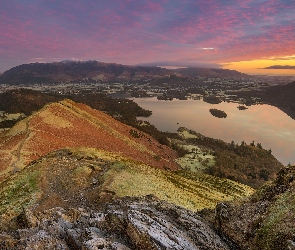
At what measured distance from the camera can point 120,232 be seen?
14.3 metres

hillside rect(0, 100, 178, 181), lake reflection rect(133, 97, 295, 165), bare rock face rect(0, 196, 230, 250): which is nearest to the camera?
bare rock face rect(0, 196, 230, 250)

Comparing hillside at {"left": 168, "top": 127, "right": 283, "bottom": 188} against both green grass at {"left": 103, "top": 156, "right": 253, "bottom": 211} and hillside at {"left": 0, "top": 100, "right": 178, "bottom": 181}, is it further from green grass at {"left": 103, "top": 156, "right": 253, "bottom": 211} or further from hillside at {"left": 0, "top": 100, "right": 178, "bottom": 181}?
green grass at {"left": 103, "top": 156, "right": 253, "bottom": 211}

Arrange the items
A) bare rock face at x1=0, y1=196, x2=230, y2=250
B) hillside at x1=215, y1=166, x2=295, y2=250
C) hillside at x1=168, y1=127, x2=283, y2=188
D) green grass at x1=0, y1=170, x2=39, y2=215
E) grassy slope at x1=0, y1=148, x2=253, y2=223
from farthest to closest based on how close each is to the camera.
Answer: hillside at x1=168, y1=127, x2=283, y2=188, grassy slope at x1=0, y1=148, x2=253, y2=223, green grass at x1=0, y1=170, x2=39, y2=215, bare rock face at x1=0, y1=196, x2=230, y2=250, hillside at x1=215, y1=166, x2=295, y2=250

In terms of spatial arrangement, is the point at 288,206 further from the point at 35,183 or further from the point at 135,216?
the point at 35,183

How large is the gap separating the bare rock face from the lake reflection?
82.9m

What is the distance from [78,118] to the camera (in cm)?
7469

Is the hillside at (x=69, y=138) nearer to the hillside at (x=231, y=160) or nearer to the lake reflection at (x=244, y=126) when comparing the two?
the hillside at (x=231, y=160)

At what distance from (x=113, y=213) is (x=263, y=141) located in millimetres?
103402

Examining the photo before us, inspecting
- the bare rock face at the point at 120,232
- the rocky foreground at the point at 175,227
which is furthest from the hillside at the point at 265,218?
the bare rock face at the point at 120,232

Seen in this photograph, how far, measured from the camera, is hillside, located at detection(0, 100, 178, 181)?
48491 mm

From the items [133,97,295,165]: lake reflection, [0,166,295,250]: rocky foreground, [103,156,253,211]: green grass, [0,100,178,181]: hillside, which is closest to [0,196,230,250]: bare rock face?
[0,166,295,250]: rocky foreground

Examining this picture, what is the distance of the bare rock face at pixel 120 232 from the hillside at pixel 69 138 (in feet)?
97.1

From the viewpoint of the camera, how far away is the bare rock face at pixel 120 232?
515 inches

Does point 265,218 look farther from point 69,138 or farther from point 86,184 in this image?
point 69,138
